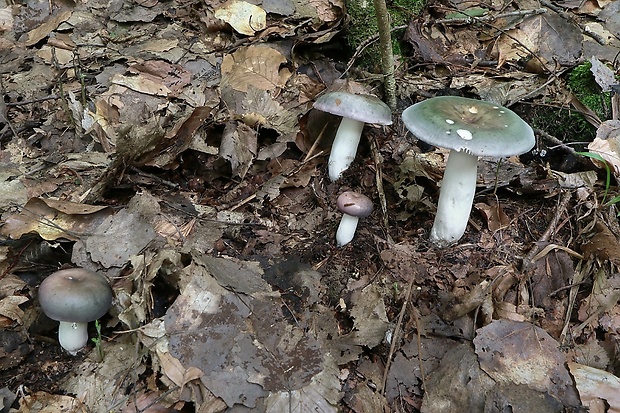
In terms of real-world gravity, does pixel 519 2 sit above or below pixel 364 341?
above

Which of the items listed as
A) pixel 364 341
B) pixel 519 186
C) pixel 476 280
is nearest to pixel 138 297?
pixel 364 341

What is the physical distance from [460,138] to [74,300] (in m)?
1.94

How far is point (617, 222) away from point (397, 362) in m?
1.69

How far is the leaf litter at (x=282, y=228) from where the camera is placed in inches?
84.2

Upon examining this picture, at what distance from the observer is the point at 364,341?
230 centimetres

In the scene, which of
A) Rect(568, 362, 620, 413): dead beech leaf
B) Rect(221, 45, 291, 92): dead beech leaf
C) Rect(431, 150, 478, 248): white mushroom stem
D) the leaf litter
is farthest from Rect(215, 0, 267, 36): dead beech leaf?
Rect(568, 362, 620, 413): dead beech leaf

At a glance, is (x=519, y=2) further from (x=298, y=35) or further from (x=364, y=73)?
(x=298, y=35)

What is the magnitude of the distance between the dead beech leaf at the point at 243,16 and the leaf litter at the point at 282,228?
0.06 ft

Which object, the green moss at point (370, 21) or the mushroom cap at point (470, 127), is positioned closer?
the mushroom cap at point (470, 127)

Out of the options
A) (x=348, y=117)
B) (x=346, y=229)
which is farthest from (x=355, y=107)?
(x=346, y=229)

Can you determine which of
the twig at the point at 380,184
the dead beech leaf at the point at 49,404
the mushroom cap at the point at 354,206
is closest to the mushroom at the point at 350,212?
the mushroom cap at the point at 354,206

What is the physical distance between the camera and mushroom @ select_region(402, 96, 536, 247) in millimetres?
2295

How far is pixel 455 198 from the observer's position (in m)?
Result: 2.71

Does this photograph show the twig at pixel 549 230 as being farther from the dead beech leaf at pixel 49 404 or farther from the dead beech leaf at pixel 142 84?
the dead beech leaf at pixel 142 84
